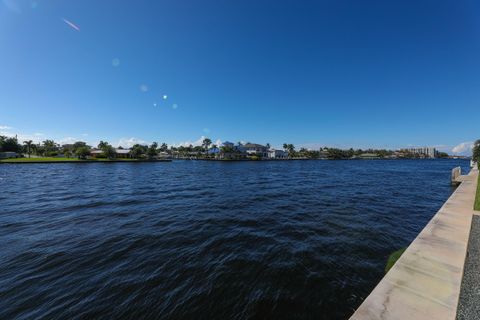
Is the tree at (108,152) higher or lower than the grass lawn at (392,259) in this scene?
higher

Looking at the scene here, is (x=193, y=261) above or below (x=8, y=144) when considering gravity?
below

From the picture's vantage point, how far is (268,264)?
676 cm

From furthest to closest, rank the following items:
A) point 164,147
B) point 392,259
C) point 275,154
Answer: point 164,147
point 275,154
point 392,259

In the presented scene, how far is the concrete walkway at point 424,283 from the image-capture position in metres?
3.37

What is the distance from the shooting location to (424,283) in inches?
161

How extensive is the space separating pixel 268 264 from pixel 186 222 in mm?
5728

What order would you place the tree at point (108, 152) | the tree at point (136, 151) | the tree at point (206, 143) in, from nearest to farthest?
the tree at point (108, 152)
the tree at point (136, 151)
the tree at point (206, 143)

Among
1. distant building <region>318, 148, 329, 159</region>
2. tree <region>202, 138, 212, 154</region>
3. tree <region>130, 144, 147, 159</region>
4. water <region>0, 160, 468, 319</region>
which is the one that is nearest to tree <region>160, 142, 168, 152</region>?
tree <region>202, 138, 212, 154</region>

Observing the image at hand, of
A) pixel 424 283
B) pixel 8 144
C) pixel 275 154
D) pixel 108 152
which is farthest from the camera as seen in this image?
pixel 275 154

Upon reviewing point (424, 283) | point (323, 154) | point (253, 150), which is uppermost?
point (253, 150)

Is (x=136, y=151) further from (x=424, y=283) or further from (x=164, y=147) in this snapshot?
(x=424, y=283)

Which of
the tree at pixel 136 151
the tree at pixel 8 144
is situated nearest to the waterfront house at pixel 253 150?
the tree at pixel 136 151

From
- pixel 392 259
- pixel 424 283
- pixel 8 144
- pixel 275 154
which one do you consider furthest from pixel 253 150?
pixel 424 283

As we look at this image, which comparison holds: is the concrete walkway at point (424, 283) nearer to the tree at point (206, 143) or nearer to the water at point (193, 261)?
the water at point (193, 261)
